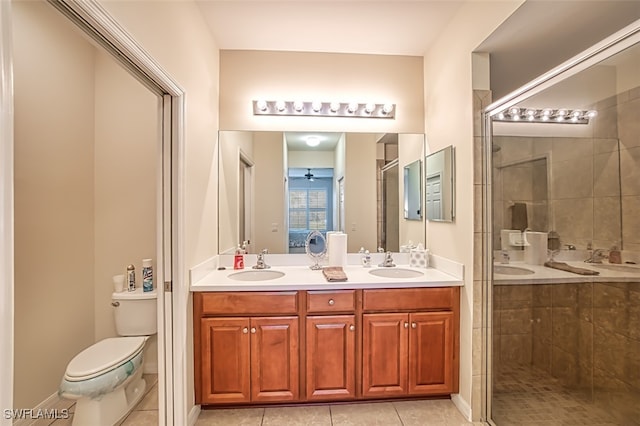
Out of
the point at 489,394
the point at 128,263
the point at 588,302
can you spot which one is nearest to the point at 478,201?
the point at 588,302

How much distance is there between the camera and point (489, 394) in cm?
188

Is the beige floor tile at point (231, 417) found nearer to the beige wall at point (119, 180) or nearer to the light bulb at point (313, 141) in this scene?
the beige wall at point (119, 180)

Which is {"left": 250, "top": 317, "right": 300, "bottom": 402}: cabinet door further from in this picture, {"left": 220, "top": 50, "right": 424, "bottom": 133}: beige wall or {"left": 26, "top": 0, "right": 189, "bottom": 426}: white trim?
{"left": 220, "top": 50, "right": 424, "bottom": 133}: beige wall

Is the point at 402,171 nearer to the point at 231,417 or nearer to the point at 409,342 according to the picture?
the point at 409,342

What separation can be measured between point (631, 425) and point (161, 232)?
3.00 meters

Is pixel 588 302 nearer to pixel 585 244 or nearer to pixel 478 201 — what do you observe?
pixel 585 244

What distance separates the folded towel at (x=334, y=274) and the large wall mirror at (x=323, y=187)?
1.20 feet

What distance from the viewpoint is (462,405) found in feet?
6.38

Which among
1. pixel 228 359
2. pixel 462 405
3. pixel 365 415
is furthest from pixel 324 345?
pixel 462 405

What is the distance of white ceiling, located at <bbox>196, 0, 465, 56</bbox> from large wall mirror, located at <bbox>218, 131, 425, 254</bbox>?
0.70m

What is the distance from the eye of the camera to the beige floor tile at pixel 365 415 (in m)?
1.87

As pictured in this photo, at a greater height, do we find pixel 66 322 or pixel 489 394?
pixel 66 322

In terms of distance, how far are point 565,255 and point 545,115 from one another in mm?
952

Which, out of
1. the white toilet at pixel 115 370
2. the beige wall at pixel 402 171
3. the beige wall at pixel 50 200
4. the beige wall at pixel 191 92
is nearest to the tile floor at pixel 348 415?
the beige wall at pixel 191 92
